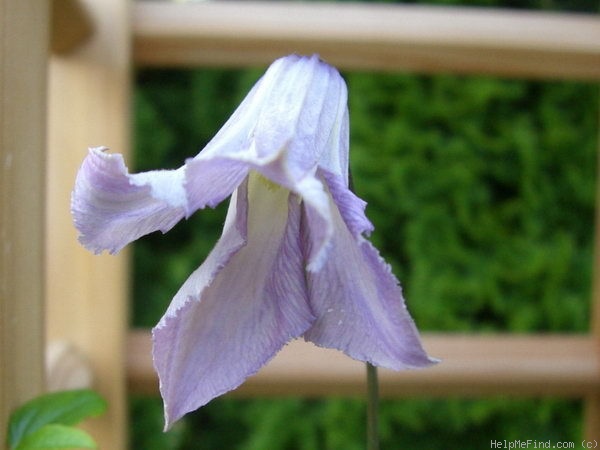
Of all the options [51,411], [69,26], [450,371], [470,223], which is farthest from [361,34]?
[470,223]

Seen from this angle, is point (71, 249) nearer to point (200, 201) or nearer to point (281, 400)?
point (200, 201)

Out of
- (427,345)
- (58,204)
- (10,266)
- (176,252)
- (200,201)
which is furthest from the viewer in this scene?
(176,252)

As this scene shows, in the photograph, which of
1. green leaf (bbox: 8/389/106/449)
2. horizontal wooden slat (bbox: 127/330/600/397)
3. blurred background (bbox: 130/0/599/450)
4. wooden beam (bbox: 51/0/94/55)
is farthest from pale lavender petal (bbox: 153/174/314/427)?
blurred background (bbox: 130/0/599/450)

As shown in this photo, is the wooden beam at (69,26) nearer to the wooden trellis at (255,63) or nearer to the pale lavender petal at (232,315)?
the wooden trellis at (255,63)

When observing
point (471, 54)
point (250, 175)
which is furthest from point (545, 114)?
point (250, 175)

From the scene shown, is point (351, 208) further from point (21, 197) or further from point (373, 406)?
point (21, 197)

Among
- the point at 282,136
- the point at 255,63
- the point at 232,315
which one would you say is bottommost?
the point at 232,315
